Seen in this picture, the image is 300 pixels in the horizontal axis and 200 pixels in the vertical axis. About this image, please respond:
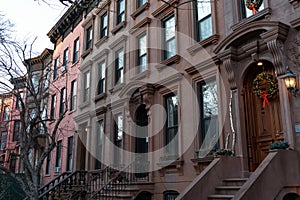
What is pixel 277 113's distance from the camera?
8.13m

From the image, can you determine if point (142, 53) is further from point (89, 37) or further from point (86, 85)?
point (89, 37)

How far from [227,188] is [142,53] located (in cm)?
788

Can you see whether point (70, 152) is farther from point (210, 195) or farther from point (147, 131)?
point (210, 195)

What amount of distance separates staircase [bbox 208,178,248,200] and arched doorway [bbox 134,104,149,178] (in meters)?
4.68

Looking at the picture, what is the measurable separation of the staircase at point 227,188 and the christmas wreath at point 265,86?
7.20 feet

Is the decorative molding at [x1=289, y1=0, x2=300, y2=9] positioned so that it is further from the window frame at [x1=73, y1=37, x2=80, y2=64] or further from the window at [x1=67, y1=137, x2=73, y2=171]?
the window frame at [x1=73, y1=37, x2=80, y2=64]

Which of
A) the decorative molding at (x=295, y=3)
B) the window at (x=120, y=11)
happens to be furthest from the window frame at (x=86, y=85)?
the decorative molding at (x=295, y=3)

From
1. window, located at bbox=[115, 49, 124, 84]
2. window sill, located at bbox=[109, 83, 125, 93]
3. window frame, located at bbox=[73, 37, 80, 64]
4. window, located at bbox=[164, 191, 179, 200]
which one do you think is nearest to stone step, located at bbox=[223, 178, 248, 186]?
window, located at bbox=[164, 191, 179, 200]

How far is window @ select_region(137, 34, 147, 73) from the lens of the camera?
13.6 m

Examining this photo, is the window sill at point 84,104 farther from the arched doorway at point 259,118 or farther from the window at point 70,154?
the arched doorway at point 259,118

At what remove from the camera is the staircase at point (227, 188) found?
7.31 metres

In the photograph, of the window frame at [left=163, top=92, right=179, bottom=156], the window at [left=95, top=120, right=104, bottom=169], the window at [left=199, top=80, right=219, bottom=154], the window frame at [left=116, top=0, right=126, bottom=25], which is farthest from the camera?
the window frame at [left=116, top=0, right=126, bottom=25]

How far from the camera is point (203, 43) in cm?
1030

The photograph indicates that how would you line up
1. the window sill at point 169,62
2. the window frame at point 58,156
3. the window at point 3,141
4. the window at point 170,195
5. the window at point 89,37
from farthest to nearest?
the window at point 3,141, the window frame at point 58,156, the window at point 89,37, the window sill at point 169,62, the window at point 170,195
